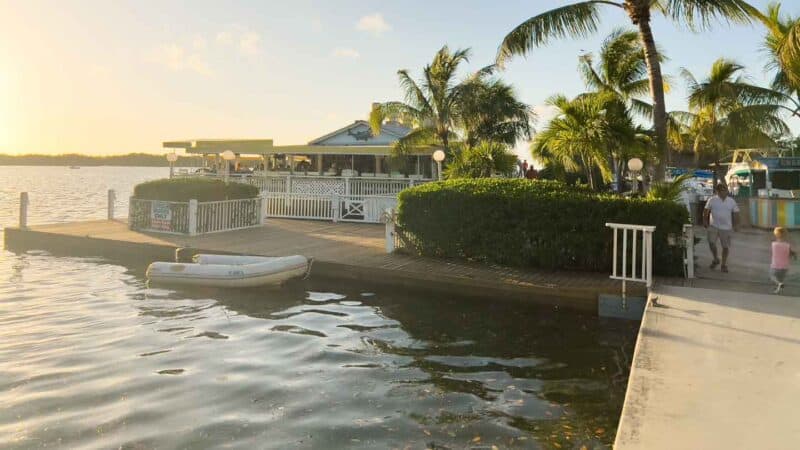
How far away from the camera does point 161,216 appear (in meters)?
15.5

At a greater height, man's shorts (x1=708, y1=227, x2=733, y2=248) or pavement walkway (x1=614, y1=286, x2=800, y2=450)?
man's shorts (x1=708, y1=227, x2=733, y2=248)

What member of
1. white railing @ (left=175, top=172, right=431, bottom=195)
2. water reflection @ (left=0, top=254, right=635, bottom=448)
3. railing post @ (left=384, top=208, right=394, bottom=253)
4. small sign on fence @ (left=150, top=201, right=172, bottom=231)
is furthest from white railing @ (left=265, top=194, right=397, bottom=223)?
water reflection @ (left=0, top=254, right=635, bottom=448)

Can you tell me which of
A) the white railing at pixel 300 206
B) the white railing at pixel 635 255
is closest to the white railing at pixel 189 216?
the white railing at pixel 300 206

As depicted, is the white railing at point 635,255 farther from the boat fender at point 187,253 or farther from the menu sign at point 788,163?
the menu sign at point 788,163

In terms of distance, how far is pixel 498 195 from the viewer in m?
10.8

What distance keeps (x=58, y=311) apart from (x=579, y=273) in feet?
28.0

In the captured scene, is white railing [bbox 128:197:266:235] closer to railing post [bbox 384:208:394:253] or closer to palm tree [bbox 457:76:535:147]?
railing post [bbox 384:208:394:253]

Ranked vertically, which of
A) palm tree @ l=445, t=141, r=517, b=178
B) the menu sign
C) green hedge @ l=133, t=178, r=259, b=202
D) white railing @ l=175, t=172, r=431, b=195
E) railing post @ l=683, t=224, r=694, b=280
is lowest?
railing post @ l=683, t=224, r=694, b=280

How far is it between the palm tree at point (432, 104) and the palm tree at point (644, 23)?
690 centimetres

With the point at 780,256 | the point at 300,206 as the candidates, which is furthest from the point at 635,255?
the point at 300,206

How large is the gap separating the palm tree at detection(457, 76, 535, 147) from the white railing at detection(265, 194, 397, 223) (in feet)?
17.2

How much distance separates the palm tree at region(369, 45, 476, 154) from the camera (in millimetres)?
21000

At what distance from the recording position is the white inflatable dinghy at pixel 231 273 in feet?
34.2

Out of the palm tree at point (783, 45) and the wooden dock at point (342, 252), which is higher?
the palm tree at point (783, 45)
